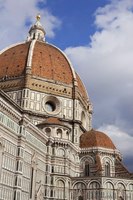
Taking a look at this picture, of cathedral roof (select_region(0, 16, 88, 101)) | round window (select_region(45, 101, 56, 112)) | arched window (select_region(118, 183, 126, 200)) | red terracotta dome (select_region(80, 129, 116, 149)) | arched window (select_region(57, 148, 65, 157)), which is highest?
cathedral roof (select_region(0, 16, 88, 101))

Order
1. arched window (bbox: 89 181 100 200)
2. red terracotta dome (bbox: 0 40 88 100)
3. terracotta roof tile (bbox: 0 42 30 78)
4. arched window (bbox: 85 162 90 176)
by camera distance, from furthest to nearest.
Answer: terracotta roof tile (bbox: 0 42 30 78), red terracotta dome (bbox: 0 40 88 100), arched window (bbox: 85 162 90 176), arched window (bbox: 89 181 100 200)

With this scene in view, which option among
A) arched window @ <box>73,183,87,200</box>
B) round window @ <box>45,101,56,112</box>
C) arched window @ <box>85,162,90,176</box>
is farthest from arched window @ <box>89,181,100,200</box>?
round window @ <box>45,101,56,112</box>

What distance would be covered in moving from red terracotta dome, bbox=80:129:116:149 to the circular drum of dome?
6.55 meters

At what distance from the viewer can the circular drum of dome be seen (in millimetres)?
60281

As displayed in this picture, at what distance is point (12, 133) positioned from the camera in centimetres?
4153

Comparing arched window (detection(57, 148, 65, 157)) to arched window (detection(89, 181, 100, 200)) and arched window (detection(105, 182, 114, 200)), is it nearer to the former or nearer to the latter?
arched window (detection(89, 181, 100, 200))

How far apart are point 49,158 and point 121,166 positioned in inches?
559

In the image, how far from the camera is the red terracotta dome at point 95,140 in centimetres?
5812

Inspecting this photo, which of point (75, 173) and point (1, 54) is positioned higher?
point (1, 54)

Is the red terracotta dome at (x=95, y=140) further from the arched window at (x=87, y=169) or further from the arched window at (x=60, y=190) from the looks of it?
the arched window at (x=60, y=190)

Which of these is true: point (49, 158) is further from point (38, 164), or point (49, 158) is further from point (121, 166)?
point (121, 166)

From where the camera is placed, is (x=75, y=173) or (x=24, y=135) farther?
(x=75, y=173)

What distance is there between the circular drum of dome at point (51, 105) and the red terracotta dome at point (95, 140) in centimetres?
655

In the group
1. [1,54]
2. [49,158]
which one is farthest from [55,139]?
[1,54]
